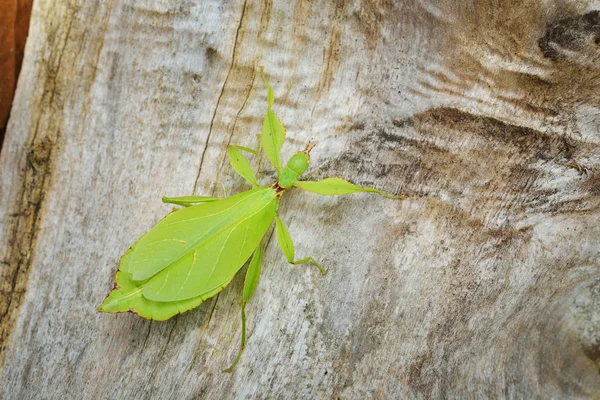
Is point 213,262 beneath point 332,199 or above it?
beneath

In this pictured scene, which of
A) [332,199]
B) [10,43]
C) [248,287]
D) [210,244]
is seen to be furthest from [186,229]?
[10,43]

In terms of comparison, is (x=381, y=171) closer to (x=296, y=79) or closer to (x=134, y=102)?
(x=296, y=79)

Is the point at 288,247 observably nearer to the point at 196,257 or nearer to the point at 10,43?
the point at 196,257

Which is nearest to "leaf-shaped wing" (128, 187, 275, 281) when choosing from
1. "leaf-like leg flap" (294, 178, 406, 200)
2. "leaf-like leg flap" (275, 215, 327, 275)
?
"leaf-like leg flap" (275, 215, 327, 275)

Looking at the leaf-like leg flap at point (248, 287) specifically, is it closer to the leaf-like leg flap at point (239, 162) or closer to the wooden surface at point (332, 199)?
the wooden surface at point (332, 199)

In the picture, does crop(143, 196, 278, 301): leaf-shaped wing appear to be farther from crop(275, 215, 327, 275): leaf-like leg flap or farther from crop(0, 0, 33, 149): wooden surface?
crop(0, 0, 33, 149): wooden surface

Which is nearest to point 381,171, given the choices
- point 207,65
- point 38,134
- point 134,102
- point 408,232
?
point 408,232
